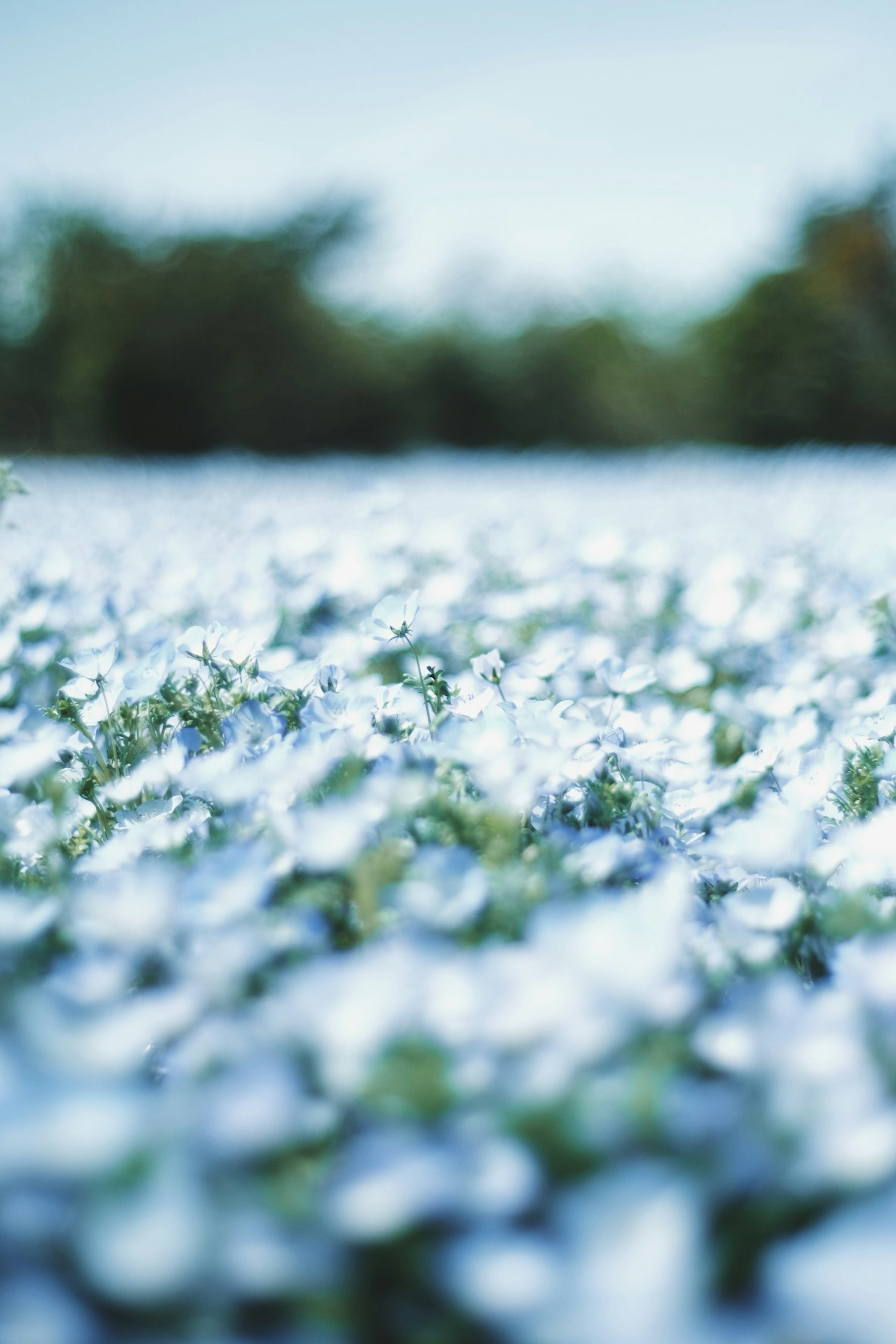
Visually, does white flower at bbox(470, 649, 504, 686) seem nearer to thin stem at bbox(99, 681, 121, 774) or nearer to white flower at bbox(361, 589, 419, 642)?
white flower at bbox(361, 589, 419, 642)

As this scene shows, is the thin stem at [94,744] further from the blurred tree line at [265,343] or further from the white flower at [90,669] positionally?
the blurred tree line at [265,343]

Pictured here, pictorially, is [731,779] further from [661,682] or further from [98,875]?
[98,875]

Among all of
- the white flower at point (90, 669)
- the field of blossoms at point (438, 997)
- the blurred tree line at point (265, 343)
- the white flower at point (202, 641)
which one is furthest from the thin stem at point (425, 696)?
the blurred tree line at point (265, 343)

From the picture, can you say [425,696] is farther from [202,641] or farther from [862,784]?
[862,784]

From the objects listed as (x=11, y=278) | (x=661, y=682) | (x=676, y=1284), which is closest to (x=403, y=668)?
(x=661, y=682)

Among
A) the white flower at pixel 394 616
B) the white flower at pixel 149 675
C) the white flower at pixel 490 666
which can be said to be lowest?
the white flower at pixel 149 675
